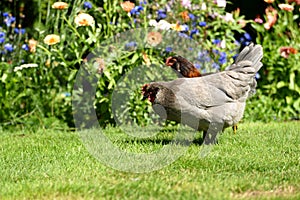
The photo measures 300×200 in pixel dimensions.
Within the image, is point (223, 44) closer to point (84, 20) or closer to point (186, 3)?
point (186, 3)

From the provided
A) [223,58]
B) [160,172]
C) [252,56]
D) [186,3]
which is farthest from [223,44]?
[160,172]

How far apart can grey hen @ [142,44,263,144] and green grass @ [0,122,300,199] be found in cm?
25

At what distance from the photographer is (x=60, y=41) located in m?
7.02

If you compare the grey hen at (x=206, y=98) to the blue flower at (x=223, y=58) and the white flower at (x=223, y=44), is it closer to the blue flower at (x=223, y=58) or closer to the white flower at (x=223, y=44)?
the blue flower at (x=223, y=58)

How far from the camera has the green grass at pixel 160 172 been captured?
3.27 meters

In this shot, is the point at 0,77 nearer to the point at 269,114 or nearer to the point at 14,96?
the point at 14,96

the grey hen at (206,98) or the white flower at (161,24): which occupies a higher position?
the white flower at (161,24)

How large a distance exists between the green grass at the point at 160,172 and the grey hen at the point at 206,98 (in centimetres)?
25

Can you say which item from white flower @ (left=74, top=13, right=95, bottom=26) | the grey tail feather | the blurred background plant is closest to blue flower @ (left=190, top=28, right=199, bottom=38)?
the blurred background plant

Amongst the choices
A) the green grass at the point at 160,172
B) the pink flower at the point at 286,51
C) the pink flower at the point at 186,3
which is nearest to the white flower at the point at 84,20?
the pink flower at the point at 186,3

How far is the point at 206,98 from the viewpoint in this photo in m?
4.61

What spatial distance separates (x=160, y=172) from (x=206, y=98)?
Result: 0.98 metres

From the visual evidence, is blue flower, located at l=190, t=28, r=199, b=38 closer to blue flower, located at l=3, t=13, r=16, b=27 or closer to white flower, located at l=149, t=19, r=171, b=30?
white flower, located at l=149, t=19, r=171, b=30

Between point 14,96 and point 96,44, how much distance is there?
3.68 feet
